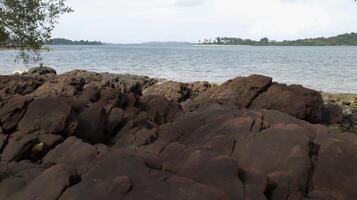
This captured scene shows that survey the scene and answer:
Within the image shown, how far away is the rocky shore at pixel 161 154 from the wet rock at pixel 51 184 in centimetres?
2

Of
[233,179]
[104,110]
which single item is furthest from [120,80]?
[233,179]

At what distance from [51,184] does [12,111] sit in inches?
279

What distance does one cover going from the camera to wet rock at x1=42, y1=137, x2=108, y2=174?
42.7 ft

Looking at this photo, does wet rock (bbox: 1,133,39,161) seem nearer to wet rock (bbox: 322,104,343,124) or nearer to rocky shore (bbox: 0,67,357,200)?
rocky shore (bbox: 0,67,357,200)

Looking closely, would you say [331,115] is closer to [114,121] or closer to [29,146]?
[114,121]

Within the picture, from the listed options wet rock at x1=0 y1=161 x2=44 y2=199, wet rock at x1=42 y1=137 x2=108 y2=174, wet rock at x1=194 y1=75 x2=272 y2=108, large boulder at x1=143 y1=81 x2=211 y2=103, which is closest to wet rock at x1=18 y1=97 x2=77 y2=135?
wet rock at x1=42 y1=137 x2=108 y2=174

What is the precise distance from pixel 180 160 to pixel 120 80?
21660 millimetres

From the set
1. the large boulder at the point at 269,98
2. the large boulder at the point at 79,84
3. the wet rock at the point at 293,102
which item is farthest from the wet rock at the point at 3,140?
the wet rock at the point at 293,102

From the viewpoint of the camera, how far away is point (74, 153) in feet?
43.7

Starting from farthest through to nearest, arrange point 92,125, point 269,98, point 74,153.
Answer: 1. point 269,98
2. point 92,125
3. point 74,153

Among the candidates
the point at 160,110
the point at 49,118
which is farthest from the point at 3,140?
the point at 160,110

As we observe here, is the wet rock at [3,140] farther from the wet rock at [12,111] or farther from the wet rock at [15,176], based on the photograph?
the wet rock at [15,176]

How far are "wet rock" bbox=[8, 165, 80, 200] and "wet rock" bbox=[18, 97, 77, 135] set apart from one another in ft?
17.9

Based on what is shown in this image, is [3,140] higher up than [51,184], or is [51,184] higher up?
[51,184]
